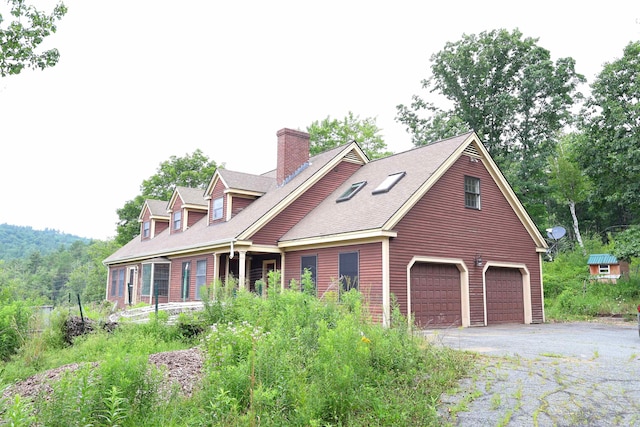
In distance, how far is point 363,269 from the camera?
565 inches

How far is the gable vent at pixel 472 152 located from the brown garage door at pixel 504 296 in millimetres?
3949

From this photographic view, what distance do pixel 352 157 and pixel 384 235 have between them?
7.88 m

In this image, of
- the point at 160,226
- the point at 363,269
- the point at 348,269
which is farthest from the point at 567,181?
the point at 160,226

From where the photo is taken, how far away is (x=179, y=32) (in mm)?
13281

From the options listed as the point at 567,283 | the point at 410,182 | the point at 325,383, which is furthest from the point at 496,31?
the point at 325,383

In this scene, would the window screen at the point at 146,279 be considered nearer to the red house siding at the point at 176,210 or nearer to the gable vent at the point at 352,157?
the red house siding at the point at 176,210

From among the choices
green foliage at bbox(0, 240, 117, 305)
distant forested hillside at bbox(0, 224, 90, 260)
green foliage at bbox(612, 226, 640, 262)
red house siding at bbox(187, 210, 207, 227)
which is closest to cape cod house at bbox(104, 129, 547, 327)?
red house siding at bbox(187, 210, 207, 227)

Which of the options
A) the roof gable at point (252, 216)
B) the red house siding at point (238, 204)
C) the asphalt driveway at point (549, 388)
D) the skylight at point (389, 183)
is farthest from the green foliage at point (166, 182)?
the asphalt driveway at point (549, 388)

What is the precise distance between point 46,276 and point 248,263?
88.4m

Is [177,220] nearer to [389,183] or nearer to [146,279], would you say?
[146,279]

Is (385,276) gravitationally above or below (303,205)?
below

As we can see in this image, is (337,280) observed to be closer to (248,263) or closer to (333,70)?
(248,263)

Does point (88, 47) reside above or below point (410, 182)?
above

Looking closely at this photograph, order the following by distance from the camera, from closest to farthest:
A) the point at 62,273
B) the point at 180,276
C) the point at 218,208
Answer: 1. the point at 180,276
2. the point at 218,208
3. the point at 62,273
